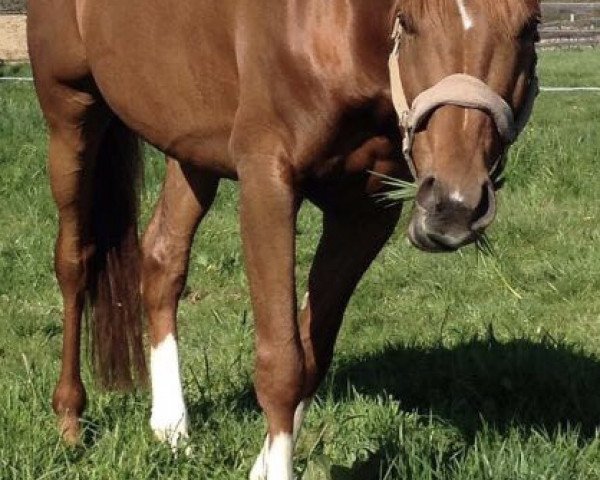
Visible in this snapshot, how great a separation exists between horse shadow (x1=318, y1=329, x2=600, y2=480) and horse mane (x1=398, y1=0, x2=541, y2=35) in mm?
1502

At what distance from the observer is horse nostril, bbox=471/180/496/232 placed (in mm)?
2398

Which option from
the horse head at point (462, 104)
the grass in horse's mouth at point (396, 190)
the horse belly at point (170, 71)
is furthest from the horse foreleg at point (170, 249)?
the horse head at point (462, 104)

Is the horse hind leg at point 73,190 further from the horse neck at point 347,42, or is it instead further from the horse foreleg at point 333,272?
the horse neck at point 347,42

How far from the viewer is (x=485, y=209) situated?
2.41 metres

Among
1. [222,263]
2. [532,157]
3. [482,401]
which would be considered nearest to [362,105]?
[482,401]

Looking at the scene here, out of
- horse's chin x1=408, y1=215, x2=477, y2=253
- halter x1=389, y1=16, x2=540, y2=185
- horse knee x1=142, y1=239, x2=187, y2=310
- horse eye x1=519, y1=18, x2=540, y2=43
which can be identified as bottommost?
horse knee x1=142, y1=239, x2=187, y2=310

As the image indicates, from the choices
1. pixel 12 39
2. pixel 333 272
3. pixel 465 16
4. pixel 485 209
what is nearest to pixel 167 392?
pixel 333 272

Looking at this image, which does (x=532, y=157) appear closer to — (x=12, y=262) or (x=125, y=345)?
(x=12, y=262)

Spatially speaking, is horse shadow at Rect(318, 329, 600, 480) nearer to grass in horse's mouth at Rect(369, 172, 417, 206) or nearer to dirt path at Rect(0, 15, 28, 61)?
grass in horse's mouth at Rect(369, 172, 417, 206)

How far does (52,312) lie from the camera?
5668 mm

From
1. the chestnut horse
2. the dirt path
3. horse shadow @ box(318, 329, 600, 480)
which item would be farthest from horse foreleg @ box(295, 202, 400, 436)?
the dirt path

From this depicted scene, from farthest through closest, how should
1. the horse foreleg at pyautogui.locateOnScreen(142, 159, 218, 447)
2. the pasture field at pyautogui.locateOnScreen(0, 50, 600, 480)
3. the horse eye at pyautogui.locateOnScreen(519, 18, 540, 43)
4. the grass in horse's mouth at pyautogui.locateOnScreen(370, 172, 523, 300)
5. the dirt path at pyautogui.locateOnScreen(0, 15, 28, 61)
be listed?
the dirt path at pyautogui.locateOnScreen(0, 15, 28, 61), the horse foreleg at pyautogui.locateOnScreen(142, 159, 218, 447), the pasture field at pyautogui.locateOnScreen(0, 50, 600, 480), the grass in horse's mouth at pyautogui.locateOnScreen(370, 172, 523, 300), the horse eye at pyautogui.locateOnScreen(519, 18, 540, 43)

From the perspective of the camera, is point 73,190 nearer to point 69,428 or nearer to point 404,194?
point 69,428

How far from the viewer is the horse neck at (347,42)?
2.82 meters
